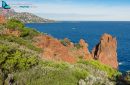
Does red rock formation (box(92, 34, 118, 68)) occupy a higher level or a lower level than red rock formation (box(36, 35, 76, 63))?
lower

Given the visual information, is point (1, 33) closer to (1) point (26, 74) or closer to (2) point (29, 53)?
(2) point (29, 53)

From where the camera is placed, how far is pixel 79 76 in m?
24.1

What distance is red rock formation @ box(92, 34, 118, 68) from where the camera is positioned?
7650cm

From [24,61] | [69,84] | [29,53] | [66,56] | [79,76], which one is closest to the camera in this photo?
[69,84]

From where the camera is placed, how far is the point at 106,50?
8194 centimetres

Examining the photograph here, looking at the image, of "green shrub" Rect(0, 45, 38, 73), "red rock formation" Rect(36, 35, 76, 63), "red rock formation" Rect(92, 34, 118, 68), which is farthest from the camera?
"red rock formation" Rect(92, 34, 118, 68)

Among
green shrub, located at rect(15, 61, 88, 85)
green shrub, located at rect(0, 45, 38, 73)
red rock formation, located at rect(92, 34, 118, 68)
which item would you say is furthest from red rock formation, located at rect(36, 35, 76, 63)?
red rock formation, located at rect(92, 34, 118, 68)

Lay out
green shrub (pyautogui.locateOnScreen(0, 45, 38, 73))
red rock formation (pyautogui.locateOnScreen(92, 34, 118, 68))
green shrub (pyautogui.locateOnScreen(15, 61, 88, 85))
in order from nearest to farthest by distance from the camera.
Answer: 1. green shrub (pyautogui.locateOnScreen(15, 61, 88, 85))
2. green shrub (pyautogui.locateOnScreen(0, 45, 38, 73))
3. red rock formation (pyautogui.locateOnScreen(92, 34, 118, 68))

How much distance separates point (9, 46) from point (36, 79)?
6.34 meters

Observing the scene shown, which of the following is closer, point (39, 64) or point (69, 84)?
point (69, 84)

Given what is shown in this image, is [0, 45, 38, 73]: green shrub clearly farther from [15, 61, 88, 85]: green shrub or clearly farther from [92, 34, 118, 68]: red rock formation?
[92, 34, 118, 68]: red rock formation

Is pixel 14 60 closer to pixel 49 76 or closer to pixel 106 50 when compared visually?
pixel 49 76

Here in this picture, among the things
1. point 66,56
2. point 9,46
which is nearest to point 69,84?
point 9,46

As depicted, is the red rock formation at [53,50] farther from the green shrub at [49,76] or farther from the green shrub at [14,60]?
the green shrub at [49,76]
